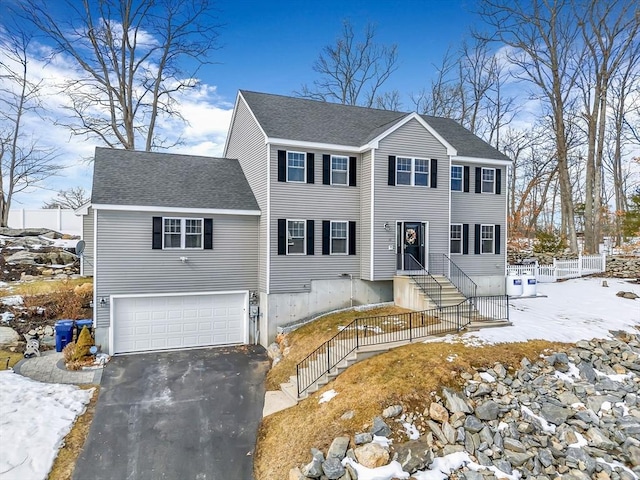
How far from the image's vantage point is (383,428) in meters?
7.57

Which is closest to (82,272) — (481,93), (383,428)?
(383,428)

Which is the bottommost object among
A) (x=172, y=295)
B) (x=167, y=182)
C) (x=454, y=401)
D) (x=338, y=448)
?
(x=338, y=448)

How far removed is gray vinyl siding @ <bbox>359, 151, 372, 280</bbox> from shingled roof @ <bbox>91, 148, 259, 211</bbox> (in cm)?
426

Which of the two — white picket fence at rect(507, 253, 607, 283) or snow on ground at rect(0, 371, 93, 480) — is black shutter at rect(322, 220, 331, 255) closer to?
snow on ground at rect(0, 371, 93, 480)

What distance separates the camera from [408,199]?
50.8 feet

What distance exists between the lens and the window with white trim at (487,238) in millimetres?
17766

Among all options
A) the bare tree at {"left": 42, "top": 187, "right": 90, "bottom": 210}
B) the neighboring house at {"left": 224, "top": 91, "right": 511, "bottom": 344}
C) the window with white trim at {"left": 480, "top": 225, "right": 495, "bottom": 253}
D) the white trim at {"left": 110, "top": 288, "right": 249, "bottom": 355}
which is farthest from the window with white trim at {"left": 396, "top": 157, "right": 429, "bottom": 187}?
the bare tree at {"left": 42, "top": 187, "right": 90, "bottom": 210}

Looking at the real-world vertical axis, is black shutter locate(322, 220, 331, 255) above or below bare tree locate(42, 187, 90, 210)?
below

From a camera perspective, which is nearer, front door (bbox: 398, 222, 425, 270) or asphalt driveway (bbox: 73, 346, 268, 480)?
asphalt driveway (bbox: 73, 346, 268, 480)

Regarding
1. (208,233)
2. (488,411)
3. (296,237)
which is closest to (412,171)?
(296,237)

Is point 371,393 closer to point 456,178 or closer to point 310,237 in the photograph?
point 310,237

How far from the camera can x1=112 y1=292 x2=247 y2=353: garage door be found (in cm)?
1357

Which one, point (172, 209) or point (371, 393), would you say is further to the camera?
point (172, 209)

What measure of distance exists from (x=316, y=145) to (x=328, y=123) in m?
2.32
